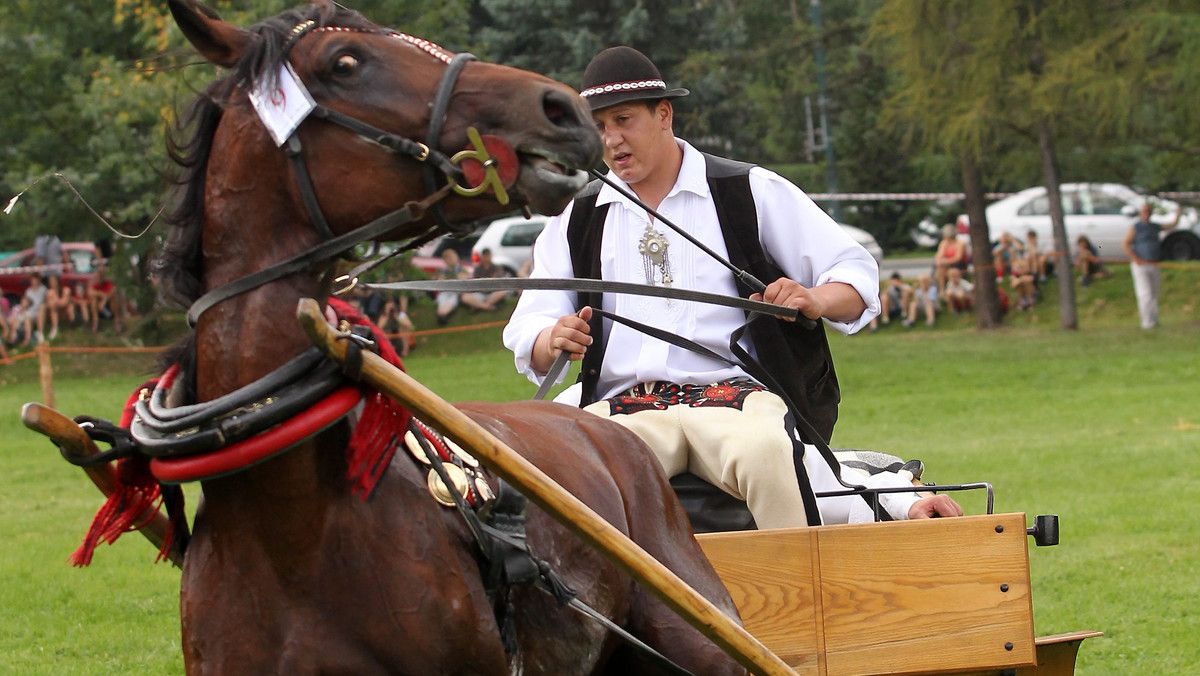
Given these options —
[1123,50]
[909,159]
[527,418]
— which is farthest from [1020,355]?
[527,418]

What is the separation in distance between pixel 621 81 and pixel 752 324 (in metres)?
0.90

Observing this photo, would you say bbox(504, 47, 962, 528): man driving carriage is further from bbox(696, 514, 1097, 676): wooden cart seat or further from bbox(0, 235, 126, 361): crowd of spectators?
bbox(0, 235, 126, 361): crowd of spectators

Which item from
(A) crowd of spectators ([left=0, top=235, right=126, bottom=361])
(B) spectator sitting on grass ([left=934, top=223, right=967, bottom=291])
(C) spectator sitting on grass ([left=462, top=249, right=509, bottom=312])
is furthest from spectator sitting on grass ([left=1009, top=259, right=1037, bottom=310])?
(A) crowd of spectators ([left=0, top=235, right=126, bottom=361])

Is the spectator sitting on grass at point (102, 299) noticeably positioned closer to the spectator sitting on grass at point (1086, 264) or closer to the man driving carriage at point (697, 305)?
the spectator sitting on grass at point (1086, 264)

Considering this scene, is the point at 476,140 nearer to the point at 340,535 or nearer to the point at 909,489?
the point at 340,535

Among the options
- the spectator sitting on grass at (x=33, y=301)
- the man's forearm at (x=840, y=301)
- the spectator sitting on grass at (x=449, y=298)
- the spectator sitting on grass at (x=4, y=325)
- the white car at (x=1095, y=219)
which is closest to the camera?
the man's forearm at (x=840, y=301)

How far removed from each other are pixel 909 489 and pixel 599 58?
174 centimetres

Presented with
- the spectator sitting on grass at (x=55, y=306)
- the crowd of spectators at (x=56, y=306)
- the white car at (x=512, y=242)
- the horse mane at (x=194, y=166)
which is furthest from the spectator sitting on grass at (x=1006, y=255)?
the horse mane at (x=194, y=166)

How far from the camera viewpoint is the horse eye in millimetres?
2764

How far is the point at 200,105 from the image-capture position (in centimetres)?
286

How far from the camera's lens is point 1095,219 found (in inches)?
1141

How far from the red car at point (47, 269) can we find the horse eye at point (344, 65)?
82.7ft

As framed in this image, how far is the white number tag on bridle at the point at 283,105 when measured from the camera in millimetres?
2715

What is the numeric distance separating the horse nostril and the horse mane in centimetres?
44
